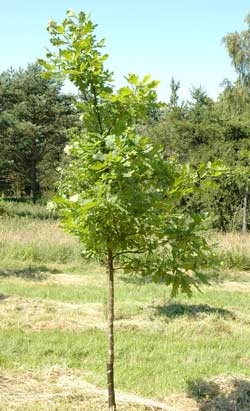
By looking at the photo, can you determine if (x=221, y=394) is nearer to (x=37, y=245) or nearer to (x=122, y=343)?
(x=122, y=343)

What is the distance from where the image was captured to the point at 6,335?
6.13 meters

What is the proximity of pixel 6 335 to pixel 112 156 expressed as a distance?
14.1ft

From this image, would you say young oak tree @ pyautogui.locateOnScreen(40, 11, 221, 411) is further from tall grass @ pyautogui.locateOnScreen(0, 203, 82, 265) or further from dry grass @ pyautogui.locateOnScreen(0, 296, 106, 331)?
tall grass @ pyautogui.locateOnScreen(0, 203, 82, 265)

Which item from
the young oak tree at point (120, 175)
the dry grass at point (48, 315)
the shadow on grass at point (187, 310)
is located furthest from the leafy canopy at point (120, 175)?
the shadow on grass at point (187, 310)

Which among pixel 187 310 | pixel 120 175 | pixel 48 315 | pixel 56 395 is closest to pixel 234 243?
pixel 187 310

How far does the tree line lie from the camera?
17150 mm

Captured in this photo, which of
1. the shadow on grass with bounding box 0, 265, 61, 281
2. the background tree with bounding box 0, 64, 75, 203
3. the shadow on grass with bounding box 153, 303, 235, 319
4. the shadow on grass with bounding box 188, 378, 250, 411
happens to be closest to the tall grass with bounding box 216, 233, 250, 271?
the shadow on grass with bounding box 0, 265, 61, 281

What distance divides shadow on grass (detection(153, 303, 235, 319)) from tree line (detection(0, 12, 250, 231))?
6.12 metres

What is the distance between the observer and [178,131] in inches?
775

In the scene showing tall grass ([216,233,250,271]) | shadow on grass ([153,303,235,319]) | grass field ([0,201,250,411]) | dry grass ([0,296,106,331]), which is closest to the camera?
grass field ([0,201,250,411])

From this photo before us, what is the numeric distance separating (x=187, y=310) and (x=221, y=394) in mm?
3108

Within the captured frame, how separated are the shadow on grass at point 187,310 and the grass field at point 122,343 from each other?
2 cm

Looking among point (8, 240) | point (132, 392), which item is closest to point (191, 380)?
point (132, 392)

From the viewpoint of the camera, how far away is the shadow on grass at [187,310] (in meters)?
7.38
